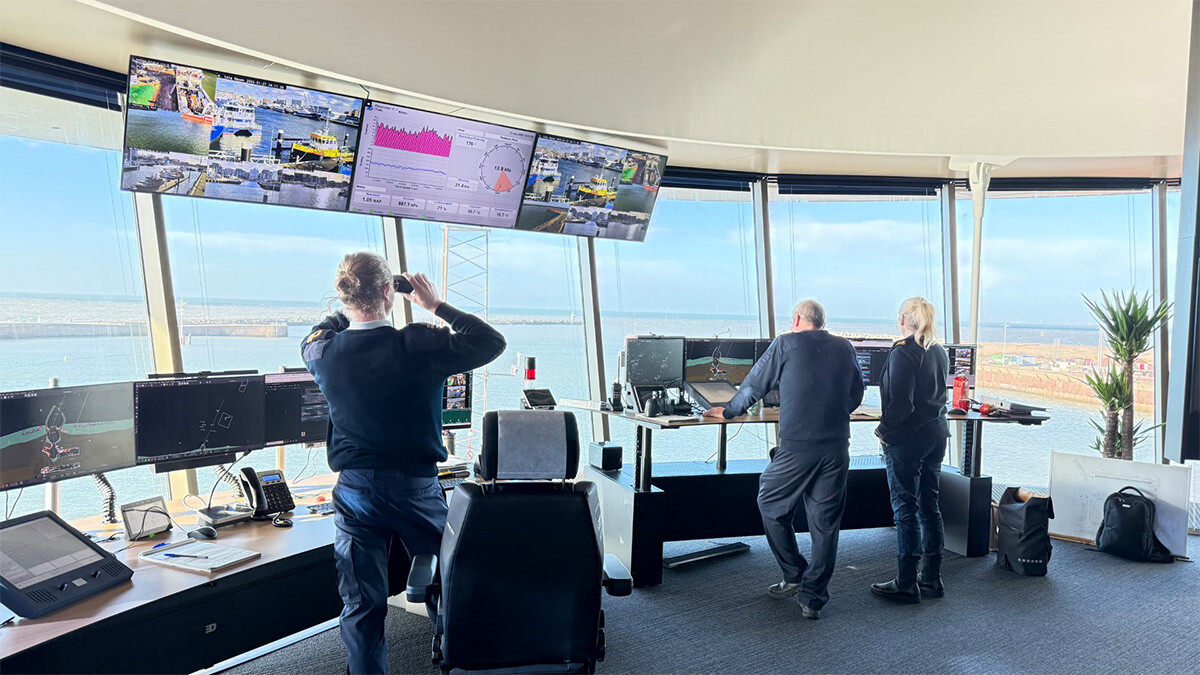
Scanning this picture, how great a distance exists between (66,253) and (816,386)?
11.9 feet

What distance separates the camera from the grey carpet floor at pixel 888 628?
304cm

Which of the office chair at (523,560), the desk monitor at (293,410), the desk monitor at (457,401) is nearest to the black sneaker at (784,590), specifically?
the desk monitor at (457,401)

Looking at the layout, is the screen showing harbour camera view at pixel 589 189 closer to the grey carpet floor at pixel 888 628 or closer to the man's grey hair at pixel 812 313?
the man's grey hair at pixel 812 313

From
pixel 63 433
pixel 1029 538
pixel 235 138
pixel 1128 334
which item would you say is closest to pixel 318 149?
pixel 235 138

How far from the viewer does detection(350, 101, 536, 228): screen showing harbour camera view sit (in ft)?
12.6

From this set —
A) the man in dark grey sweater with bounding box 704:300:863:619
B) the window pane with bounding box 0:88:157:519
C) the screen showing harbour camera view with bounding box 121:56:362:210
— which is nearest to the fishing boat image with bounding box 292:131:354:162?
the screen showing harbour camera view with bounding box 121:56:362:210

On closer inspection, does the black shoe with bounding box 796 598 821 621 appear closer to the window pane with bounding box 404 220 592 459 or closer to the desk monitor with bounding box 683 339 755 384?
the desk monitor with bounding box 683 339 755 384

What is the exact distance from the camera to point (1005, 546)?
14.1ft

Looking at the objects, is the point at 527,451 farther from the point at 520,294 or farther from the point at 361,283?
the point at 520,294

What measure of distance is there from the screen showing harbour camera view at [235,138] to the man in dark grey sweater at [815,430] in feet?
8.14

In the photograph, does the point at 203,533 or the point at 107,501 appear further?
the point at 107,501

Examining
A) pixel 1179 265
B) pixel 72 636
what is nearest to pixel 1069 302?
pixel 1179 265

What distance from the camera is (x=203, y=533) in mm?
2578

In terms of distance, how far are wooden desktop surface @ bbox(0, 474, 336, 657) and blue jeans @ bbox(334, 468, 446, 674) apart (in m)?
0.30
